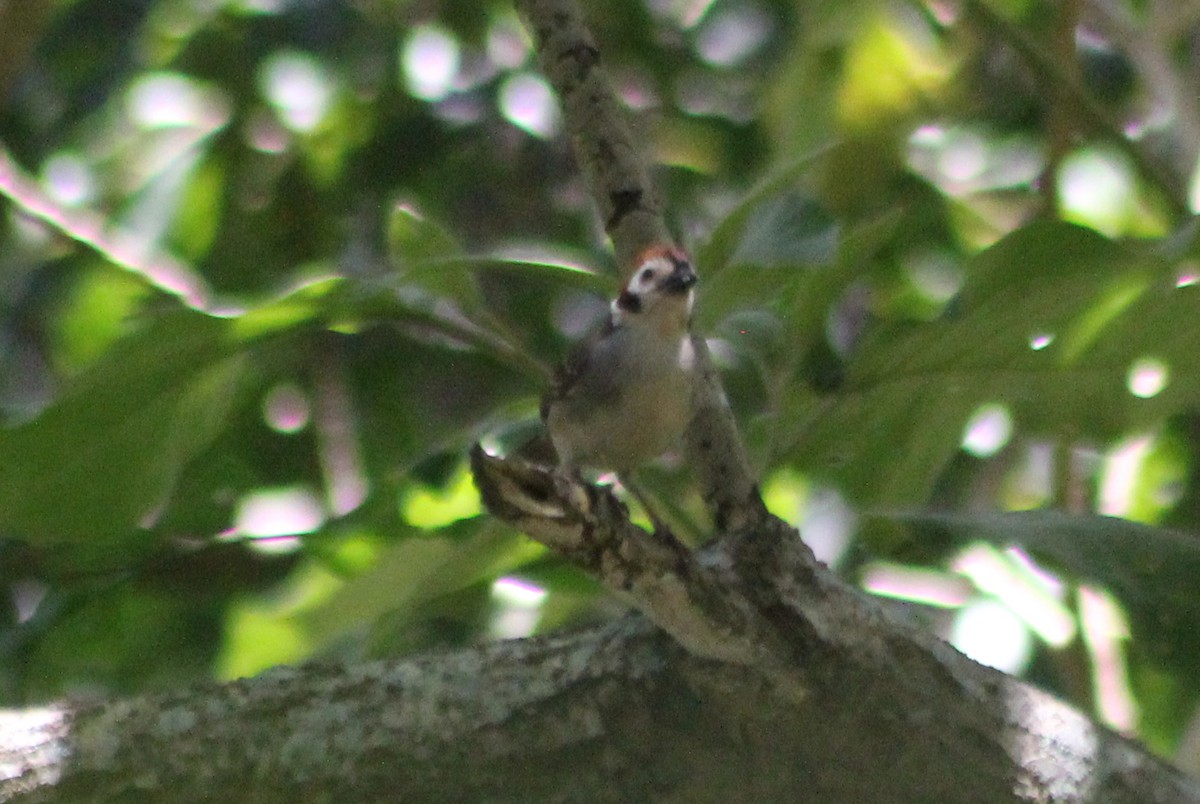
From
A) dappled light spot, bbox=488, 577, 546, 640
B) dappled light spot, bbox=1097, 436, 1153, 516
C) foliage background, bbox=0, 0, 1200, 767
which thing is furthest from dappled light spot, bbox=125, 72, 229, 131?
dappled light spot, bbox=1097, 436, 1153, 516

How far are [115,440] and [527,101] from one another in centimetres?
157

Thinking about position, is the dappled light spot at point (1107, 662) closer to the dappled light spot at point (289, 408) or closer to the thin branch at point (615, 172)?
the thin branch at point (615, 172)

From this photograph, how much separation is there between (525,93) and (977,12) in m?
1.02

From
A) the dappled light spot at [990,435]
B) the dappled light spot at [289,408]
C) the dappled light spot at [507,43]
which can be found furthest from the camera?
the dappled light spot at [507,43]

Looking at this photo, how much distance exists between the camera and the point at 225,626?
2.35 metres

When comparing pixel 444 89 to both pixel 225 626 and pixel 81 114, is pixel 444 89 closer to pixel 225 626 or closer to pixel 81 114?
pixel 81 114

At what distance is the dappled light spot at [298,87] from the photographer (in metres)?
2.95

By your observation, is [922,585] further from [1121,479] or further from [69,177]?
[69,177]

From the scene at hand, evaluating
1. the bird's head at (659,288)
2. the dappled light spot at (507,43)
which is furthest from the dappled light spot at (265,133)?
the bird's head at (659,288)

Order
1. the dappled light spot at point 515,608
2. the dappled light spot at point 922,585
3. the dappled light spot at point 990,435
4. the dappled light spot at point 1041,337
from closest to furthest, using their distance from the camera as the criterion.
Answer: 1. the dappled light spot at point 1041,337
2. the dappled light spot at point 515,608
3. the dappled light spot at point 922,585
4. the dappled light spot at point 990,435

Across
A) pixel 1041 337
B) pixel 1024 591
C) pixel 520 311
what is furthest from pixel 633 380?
pixel 520 311

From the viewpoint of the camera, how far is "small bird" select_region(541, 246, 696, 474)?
1725mm

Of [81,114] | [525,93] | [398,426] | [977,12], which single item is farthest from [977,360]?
[81,114]

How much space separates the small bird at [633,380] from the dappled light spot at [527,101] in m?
1.32
